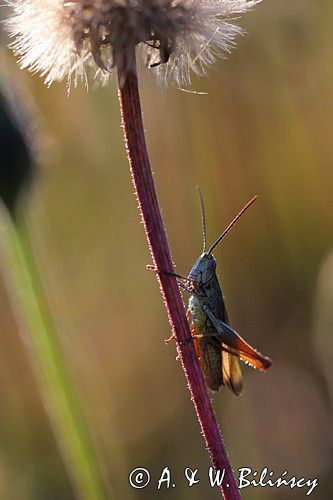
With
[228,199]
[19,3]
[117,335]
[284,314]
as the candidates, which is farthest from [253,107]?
[19,3]

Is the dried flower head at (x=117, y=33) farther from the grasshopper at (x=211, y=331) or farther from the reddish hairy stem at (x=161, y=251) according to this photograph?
the grasshopper at (x=211, y=331)

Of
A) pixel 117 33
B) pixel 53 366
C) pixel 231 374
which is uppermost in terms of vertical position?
pixel 117 33

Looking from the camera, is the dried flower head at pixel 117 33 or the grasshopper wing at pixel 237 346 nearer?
the dried flower head at pixel 117 33

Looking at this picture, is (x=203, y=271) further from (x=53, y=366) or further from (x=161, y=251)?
(x=161, y=251)

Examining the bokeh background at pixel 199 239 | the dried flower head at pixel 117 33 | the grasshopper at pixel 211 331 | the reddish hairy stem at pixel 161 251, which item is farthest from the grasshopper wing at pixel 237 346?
the bokeh background at pixel 199 239

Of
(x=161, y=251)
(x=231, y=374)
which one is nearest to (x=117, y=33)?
(x=161, y=251)

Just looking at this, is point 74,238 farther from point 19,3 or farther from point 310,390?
point 19,3
